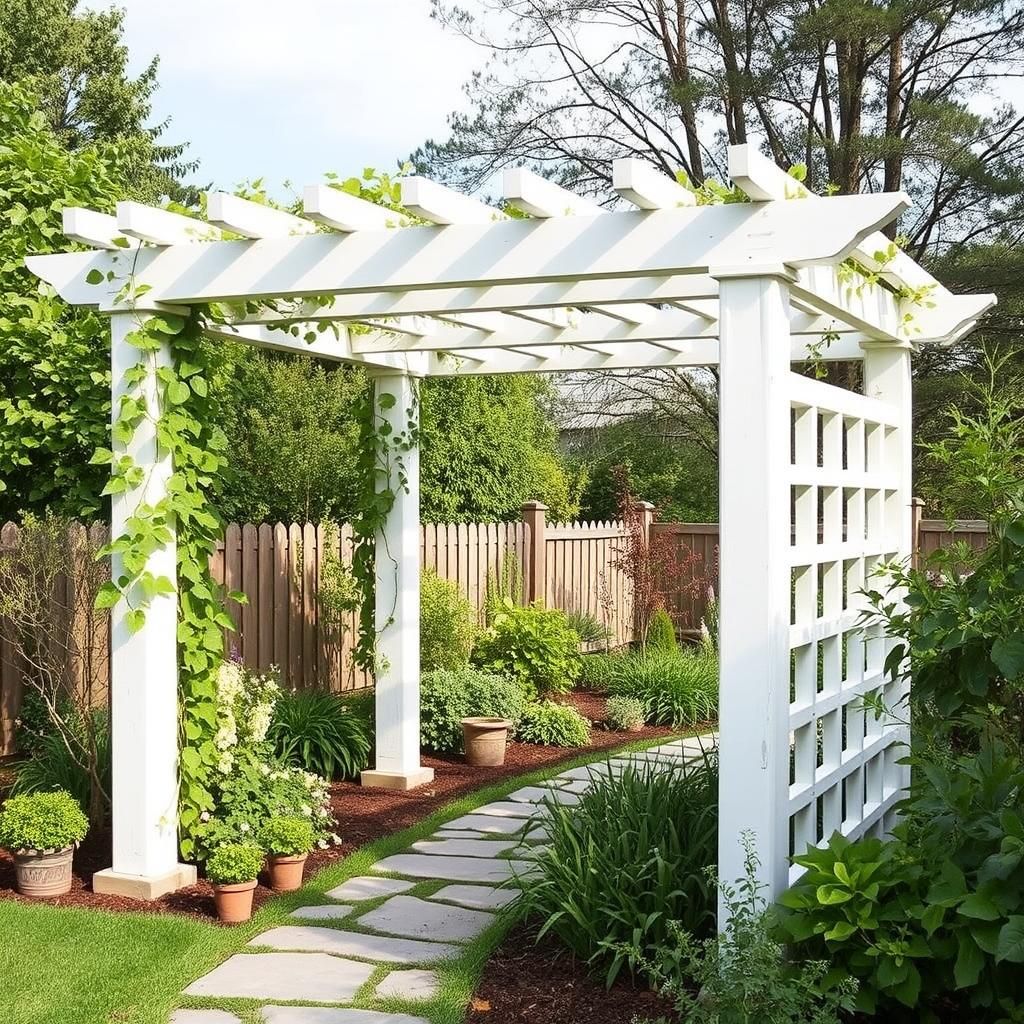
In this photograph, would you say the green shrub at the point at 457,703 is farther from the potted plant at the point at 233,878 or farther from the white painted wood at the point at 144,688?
the potted plant at the point at 233,878

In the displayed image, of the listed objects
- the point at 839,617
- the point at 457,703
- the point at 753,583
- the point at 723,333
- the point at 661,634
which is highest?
the point at 723,333

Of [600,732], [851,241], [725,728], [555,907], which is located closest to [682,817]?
[555,907]

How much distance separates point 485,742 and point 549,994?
3.57 meters

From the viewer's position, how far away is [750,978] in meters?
3.09

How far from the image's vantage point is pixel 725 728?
143 inches

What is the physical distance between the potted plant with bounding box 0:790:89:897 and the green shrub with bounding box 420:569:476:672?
3.72 m

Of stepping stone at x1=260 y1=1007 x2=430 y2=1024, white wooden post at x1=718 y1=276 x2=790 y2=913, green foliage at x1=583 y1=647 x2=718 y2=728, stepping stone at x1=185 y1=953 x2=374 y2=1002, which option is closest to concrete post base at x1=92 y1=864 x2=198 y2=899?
stepping stone at x1=185 y1=953 x2=374 y2=1002

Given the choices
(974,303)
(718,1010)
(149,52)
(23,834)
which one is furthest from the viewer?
(149,52)

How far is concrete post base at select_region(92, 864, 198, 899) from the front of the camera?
15.6 ft

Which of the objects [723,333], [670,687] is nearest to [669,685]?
[670,687]

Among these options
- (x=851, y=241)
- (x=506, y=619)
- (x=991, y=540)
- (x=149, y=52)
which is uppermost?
(x=149, y=52)

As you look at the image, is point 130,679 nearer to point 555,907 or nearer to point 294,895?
point 294,895

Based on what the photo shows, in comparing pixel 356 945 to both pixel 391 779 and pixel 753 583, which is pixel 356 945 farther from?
pixel 391 779

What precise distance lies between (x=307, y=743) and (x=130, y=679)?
202 cm
